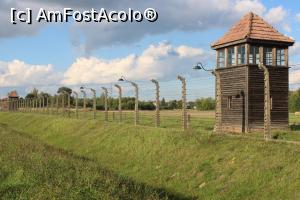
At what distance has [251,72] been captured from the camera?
2598 centimetres

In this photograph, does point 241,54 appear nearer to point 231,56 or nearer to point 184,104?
point 231,56

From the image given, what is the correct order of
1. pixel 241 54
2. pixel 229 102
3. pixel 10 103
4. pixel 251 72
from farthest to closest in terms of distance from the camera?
pixel 10 103
pixel 229 102
pixel 241 54
pixel 251 72

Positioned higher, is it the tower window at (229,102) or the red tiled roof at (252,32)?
the red tiled roof at (252,32)

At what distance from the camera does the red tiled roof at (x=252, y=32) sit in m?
26.3

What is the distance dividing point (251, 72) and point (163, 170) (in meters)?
12.0

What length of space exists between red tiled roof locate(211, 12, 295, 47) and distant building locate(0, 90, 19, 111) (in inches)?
2466

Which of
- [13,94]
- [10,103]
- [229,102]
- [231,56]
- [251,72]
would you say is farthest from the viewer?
[13,94]

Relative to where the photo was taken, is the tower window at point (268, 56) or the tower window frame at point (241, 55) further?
the tower window at point (268, 56)

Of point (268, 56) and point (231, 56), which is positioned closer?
point (268, 56)

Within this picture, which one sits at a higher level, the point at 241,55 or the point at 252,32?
the point at 252,32

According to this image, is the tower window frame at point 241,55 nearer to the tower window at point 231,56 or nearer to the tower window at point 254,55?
the tower window at point 254,55

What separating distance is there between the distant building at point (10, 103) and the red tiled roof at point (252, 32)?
205ft

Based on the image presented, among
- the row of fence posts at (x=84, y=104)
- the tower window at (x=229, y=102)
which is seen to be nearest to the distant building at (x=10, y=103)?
the row of fence posts at (x=84, y=104)

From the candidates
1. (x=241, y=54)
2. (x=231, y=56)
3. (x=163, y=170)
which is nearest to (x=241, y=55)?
(x=241, y=54)
